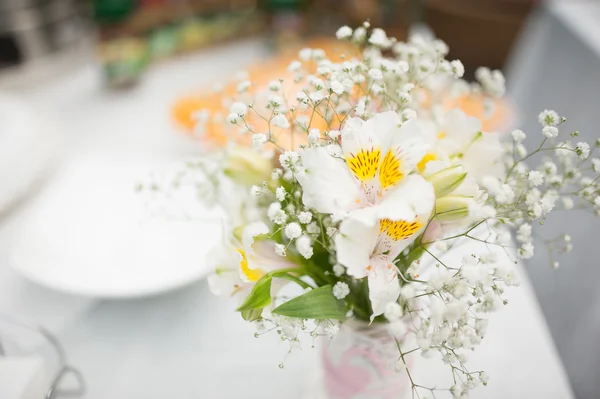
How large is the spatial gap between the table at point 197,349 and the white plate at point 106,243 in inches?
1.9

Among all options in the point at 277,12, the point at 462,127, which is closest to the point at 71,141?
the point at 277,12

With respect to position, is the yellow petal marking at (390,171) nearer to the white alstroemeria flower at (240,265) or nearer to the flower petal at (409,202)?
the flower petal at (409,202)

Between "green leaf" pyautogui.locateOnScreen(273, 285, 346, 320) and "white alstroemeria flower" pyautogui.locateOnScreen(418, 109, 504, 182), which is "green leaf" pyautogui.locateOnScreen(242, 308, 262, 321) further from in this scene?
"white alstroemeria flower" pyautogui.locateOnScreen(418, 109, 504, 182)

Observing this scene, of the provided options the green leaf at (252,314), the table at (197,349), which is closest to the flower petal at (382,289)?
the green leaf at (252,314)

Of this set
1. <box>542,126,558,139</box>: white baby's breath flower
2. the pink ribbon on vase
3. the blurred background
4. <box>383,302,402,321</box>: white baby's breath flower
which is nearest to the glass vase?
the pink ribbon on vase

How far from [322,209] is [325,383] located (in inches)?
10.4

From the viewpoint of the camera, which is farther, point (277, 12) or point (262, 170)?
point (277, 12)

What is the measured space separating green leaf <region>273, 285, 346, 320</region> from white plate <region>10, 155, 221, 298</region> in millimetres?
335

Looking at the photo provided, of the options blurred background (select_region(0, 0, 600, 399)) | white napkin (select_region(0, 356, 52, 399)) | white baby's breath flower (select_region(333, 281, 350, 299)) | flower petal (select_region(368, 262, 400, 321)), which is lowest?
blurred background (select_region(0, 0, 600, 399))

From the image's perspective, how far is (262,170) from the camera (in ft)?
1.76

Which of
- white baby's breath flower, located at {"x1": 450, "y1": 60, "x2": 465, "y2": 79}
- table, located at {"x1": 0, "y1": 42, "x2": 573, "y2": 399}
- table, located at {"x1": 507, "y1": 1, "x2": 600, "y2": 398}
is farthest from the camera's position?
table, located at {"x1": 507, "y1": 1, "x2": 600, "y2": 398}

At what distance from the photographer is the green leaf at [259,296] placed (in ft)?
1.38

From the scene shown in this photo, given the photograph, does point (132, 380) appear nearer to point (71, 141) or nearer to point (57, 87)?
point (71, 141)

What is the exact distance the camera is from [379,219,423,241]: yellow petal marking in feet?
1.29
